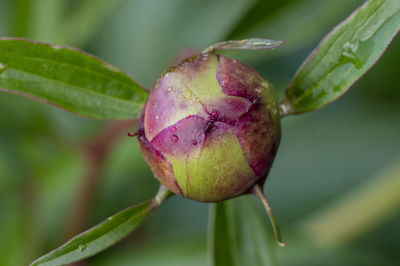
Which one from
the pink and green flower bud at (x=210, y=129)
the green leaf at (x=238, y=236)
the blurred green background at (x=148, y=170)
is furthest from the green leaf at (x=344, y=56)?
the blurred green background at (x=148, y=170)

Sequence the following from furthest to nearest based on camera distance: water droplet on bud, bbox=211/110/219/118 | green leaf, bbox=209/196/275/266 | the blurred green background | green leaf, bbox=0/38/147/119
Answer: the blurred green background < green leaf, bbox=209/196/275/266 < green leaf, bbox=0/38/147/119 < water droplet on bud, bbox=211/110/219/118

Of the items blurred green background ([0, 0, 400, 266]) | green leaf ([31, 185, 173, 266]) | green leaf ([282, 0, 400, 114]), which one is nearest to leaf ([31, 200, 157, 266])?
green leaf ([31, 185, 173, 266])

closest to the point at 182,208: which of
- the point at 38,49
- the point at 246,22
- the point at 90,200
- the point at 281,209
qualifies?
the point at 281,209

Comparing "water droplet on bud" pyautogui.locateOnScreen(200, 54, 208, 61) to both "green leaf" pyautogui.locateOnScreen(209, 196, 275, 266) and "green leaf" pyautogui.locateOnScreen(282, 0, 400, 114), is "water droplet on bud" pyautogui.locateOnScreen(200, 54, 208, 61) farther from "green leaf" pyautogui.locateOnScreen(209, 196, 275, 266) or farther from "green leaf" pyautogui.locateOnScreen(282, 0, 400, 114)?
"green leaf" pyautogui.locateOnScreen(209, 196, 275, 266)

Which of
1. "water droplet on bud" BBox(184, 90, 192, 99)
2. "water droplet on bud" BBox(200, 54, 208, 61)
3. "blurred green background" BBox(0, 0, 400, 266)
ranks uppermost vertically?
"water droplet on bud" BBox(200, 54, 208, 61)

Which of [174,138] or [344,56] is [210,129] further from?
[344,56]

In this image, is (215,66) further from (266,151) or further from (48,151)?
(48,151)

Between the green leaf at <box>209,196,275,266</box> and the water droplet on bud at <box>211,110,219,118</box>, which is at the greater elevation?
the water droplet on bud at <box>211,110,219,118</box>
